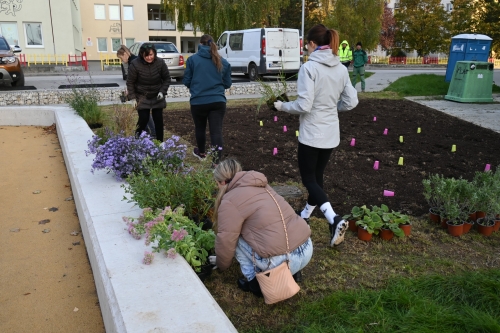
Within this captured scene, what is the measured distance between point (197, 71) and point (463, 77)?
10.0 meters

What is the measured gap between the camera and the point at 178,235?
127 inches

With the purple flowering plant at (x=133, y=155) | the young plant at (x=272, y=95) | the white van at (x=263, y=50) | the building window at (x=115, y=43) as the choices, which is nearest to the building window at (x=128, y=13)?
the building window at (x=115, y=43)

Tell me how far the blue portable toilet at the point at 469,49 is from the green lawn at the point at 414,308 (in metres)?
15.1

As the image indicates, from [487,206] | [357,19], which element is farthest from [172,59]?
[357,19]

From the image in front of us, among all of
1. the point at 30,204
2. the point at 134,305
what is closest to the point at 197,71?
the point at 30,204

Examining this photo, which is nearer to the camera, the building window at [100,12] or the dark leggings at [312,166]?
the dark leggings at [312,166]

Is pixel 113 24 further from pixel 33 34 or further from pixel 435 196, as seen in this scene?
pixel 435 196

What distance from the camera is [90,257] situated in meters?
3.77

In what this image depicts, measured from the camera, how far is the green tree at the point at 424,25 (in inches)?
1528

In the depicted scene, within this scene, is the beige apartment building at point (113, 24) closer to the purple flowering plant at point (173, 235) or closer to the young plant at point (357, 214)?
the young plant at point (357, 214)

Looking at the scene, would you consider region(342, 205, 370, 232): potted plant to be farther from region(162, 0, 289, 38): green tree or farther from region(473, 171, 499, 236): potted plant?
region(162, 0, 289, 38): green tree

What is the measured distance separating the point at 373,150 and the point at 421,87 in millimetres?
9491

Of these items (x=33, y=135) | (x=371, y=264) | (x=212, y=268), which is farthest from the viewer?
(x=33, y=135)

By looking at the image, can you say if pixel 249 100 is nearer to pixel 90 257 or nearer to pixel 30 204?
pixel 30 204
